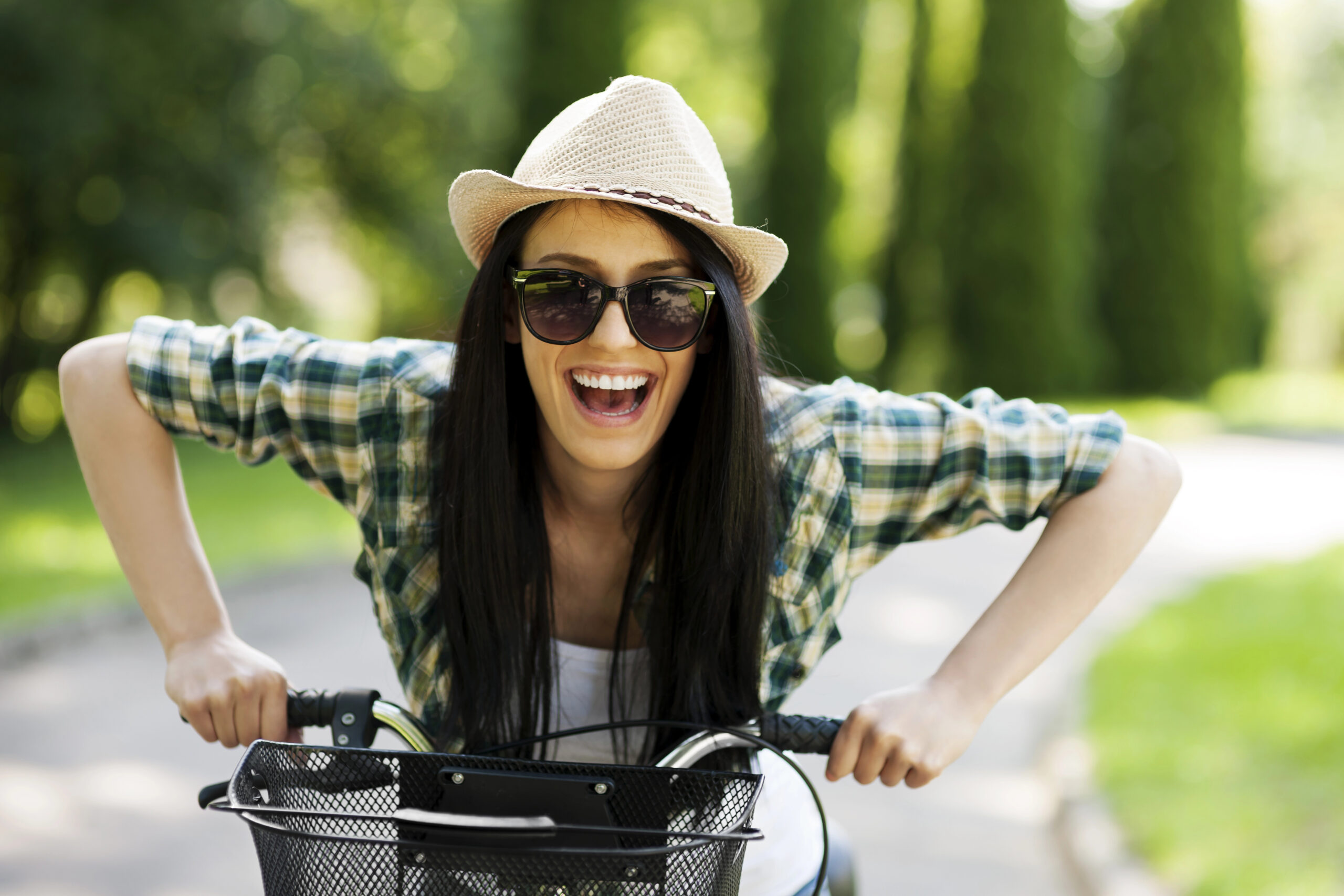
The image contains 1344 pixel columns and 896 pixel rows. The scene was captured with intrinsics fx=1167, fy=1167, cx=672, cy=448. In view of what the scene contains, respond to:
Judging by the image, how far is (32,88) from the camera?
11109 millimetres

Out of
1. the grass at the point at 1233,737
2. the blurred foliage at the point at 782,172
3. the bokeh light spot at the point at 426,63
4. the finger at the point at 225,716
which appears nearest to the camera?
the finger at the point at 225,716

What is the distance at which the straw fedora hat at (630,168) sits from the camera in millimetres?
1669

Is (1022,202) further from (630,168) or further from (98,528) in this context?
(630,168)

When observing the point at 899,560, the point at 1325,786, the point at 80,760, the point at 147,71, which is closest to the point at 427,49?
the point at 147,71

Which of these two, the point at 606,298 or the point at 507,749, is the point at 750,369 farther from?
the point at 507,749

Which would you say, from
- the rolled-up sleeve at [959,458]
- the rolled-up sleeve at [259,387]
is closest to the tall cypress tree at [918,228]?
the rolled-up sleeve at [959,458]

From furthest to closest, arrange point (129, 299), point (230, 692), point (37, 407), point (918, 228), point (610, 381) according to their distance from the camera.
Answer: point (129, 299) < point (918, 228) < point (37, 407) < point (610, 381) < point (230, 692)

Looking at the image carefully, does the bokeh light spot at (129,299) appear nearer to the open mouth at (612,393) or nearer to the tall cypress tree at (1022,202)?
the tall cypress tree at (1022,202)

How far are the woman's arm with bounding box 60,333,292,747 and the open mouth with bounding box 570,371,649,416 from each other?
624 millimetres

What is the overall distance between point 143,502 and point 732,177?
68.4 ft

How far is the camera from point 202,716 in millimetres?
1671

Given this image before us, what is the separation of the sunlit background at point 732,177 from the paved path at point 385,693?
2.55 meters

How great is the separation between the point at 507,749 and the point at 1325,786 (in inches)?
133

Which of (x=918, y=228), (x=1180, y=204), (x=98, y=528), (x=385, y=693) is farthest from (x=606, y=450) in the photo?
(x=1180, y=204)
